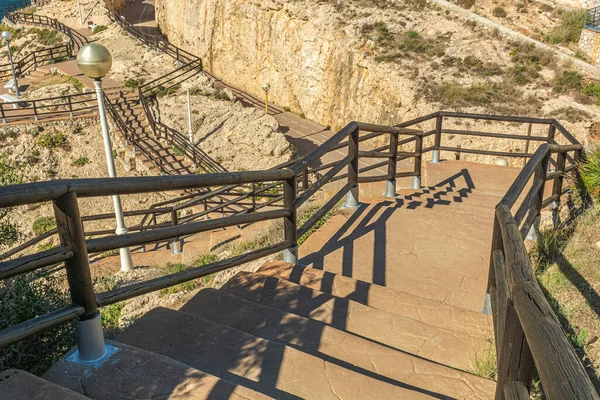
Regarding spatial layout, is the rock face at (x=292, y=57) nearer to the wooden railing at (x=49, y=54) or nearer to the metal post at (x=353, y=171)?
the wooden railing at (x=49, y=54)

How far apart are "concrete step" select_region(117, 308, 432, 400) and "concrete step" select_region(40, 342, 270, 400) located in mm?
288

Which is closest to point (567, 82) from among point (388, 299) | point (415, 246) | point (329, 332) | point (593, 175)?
point (593, 175)

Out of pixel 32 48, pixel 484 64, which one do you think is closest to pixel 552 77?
pixel 484 64

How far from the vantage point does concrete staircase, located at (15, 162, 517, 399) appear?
2850mm

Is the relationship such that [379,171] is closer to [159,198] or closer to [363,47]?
[363,47]

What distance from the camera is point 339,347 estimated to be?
3537mm

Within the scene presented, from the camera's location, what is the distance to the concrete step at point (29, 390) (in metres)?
2.37

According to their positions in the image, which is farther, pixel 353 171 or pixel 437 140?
pixel 437 140

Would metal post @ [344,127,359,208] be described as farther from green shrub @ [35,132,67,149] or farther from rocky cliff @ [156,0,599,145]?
green shrub @ [35,132,67,149]

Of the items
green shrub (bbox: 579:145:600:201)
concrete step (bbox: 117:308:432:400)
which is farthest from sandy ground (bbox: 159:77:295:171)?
concrete step (bbox: 117:308:432:400)

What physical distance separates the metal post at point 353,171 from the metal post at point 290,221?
1798 millimetres

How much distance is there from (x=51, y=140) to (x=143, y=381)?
70.5ft

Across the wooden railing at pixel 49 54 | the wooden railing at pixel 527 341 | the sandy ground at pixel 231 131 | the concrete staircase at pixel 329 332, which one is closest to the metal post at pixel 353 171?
the concrete staircase at pixel 329 332

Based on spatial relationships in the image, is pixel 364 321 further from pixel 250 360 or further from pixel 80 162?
pixel 80 162
